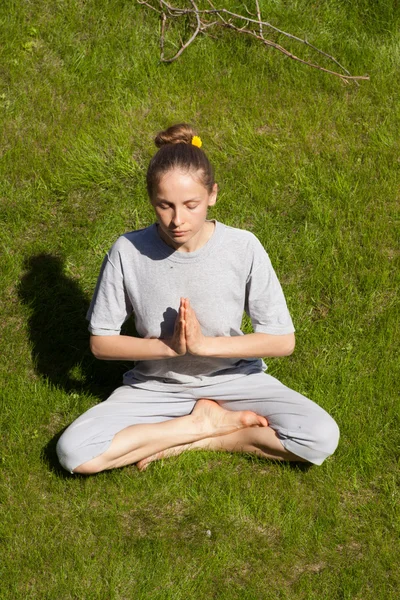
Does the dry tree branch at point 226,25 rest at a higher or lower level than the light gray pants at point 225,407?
higher

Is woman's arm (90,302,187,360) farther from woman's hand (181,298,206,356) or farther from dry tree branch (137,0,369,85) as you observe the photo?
dry tree branch (137,0,369,85)

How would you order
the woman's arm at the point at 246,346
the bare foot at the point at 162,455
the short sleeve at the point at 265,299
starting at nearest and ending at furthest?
Answer: the woman's arm at the point at 246,346, the short sleeve at the point at 265,299, the bare foot at the point at 162,455

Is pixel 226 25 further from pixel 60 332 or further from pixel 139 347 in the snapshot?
pixel 139 347

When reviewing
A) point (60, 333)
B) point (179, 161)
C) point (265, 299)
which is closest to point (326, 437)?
point (265, 299)

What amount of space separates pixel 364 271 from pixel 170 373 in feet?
5.25

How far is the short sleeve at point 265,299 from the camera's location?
182 inches

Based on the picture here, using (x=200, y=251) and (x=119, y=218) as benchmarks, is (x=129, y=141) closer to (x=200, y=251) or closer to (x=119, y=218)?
(x=119, y=218)

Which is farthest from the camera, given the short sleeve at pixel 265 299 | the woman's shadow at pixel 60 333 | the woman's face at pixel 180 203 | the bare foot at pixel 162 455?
the woman's shadow at pixel 60 333

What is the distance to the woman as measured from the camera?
4.56 meters

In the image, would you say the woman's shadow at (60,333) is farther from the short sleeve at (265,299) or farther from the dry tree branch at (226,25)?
the dry tree branch at (226,25)

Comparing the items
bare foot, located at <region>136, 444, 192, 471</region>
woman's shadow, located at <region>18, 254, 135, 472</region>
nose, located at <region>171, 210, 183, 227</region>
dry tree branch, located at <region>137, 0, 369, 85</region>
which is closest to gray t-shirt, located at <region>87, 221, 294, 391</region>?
nose, located at <region>171, 210, 183, 227</region>

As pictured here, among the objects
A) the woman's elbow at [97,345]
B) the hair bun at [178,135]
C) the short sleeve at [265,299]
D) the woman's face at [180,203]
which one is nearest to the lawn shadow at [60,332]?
the woman's elbow at [97,345]

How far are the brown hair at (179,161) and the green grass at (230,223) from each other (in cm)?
147

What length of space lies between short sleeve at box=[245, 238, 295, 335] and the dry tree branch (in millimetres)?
2421
